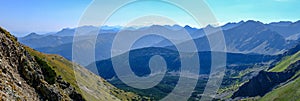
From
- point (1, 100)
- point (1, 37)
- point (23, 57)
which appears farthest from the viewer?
point (23, 57)

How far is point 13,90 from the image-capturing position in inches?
1681

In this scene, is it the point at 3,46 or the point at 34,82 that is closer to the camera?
the point at 3,46

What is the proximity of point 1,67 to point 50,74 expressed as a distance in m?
29.9

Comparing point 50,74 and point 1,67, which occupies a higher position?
point 50,74

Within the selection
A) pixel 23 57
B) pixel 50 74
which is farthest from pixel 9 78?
pixel 50 74

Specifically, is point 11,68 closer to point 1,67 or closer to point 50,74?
point 1,67

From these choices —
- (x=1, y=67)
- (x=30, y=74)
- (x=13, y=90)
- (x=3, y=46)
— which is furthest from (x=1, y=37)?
(x=13, y=90)

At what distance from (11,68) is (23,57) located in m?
9.90

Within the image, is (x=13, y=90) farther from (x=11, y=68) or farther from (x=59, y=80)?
(x=59, y=80)

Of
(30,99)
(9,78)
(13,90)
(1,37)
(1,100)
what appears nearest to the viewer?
(1,100)

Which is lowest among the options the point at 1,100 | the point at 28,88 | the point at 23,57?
the point at 1,100

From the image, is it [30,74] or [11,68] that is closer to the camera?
[11,68]

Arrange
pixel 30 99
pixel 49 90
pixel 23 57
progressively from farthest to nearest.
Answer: pixel 49 90
pixel 23 57
pixel 30 99

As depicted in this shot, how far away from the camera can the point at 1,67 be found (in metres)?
46.3
